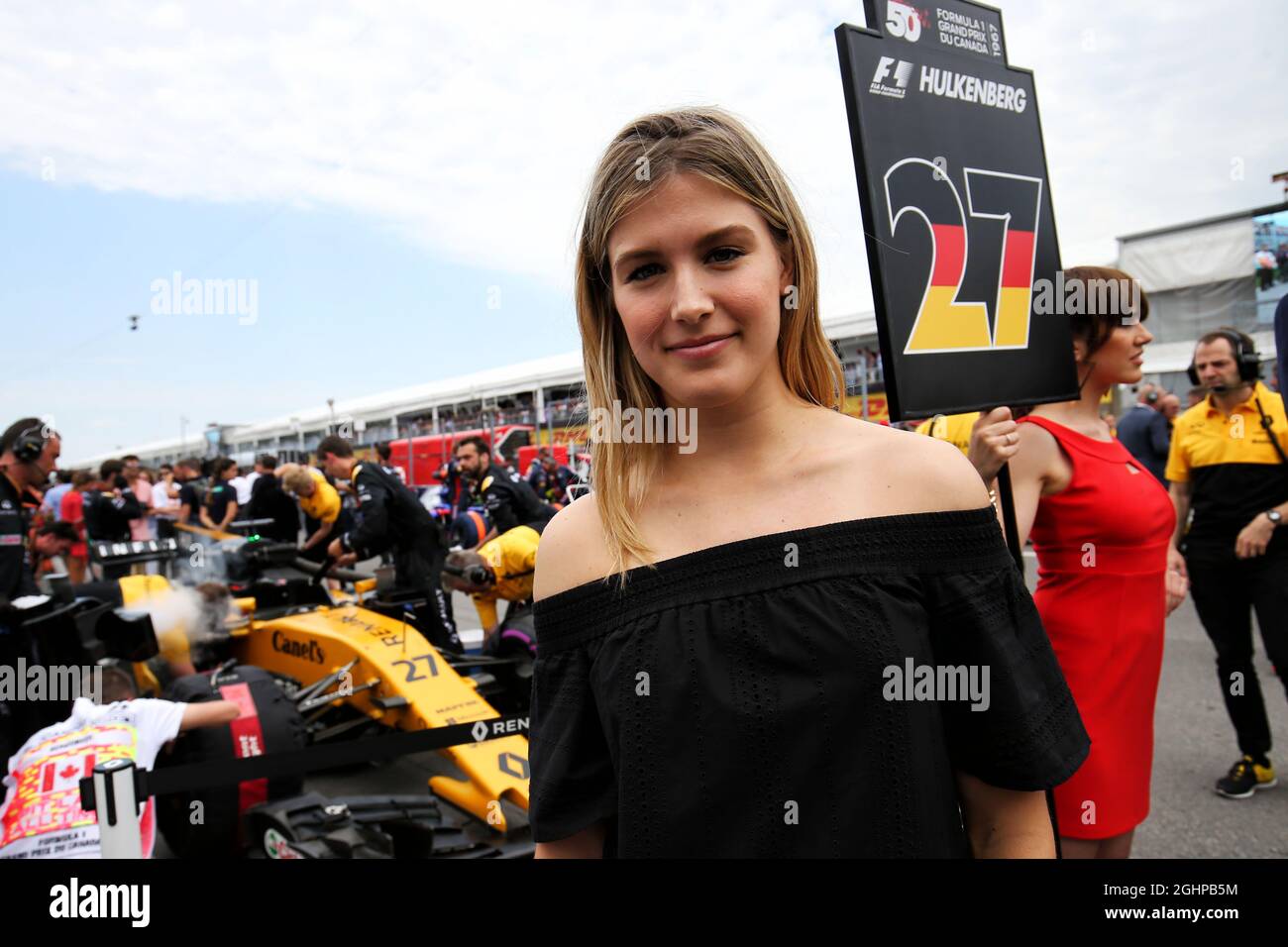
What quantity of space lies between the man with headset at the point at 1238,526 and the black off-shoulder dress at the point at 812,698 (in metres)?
3.08

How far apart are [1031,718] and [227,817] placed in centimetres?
339

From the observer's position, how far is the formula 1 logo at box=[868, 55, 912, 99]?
5.08 feet

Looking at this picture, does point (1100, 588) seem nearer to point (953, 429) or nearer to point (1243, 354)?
point (953, 429)

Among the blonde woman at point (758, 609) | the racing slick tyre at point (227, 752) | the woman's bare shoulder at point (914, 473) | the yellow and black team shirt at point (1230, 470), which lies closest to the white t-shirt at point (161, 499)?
the racing slick tyre at point (227, 752)

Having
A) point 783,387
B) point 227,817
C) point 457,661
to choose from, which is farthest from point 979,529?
point 457,661

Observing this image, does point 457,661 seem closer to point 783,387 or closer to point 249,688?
point 249,688

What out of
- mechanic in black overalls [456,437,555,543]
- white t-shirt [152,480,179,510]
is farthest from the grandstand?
mechanic in black overalls [456,437,555,543]

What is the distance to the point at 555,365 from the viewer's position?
94.2 ft

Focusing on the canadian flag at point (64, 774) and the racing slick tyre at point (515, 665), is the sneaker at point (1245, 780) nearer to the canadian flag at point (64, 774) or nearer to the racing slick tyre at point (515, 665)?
A: the racing slick tyre at point (515, 665)

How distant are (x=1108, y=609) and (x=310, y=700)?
12.2 ft

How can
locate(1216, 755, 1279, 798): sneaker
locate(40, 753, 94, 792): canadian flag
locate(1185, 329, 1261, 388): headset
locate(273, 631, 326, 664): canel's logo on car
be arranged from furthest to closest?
1. locate(273, 631, 326, 664): canel's logo on car
2. locate(1185, 329, 1261, 388): headset
3. locate(1216, 755, 1279, 798): sneaker
4. locate(40, 753, 94, 792): canadian flag

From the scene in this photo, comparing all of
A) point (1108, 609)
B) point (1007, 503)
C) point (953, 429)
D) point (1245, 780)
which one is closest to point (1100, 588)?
point (1108, 609)

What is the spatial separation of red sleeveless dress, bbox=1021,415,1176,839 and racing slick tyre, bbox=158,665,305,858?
3.06 m

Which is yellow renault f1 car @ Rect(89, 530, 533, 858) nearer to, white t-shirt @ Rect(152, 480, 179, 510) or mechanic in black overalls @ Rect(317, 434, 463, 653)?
mechanic in black overalls @ Rect(317, 434, 463, 653)
